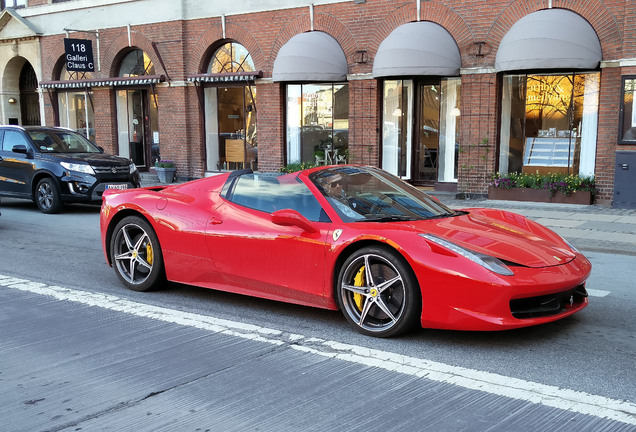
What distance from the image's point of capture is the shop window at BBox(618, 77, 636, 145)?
1340 cm

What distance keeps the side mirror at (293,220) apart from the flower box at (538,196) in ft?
35.3

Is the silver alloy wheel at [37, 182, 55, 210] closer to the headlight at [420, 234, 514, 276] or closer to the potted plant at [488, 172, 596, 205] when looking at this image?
the potted plant at [488, 172, 596, 205]

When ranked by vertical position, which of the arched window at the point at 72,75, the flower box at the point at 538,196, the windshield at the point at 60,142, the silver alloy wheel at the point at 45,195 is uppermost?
the arched window at the point at 72,75

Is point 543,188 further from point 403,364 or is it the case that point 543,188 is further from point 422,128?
point 403,364

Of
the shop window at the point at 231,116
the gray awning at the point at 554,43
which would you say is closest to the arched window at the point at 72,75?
the shop window at the point at 231,116

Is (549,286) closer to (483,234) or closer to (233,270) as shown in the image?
(483,234)

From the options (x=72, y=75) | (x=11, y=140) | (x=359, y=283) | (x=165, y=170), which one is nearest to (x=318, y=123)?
(x=165, y=170)

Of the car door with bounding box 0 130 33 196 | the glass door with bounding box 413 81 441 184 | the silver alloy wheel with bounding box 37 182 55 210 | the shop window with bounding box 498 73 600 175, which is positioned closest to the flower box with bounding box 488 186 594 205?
the shop window with bounding box 498 73 600 175

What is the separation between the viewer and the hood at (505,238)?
4.95 metres

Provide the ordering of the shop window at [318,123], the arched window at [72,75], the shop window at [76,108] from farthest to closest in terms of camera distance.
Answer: the shop window at [76,108] < the arched window at [72,75] < the shop window at [318,123]

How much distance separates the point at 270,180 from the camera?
6.11 meters

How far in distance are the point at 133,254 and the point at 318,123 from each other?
40.7ft

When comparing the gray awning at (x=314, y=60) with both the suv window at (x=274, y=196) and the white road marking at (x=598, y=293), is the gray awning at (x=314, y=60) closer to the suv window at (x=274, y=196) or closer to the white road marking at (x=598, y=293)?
the suv window at (x=274, y=196)

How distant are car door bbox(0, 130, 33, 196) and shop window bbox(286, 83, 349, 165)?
7.69 metres
